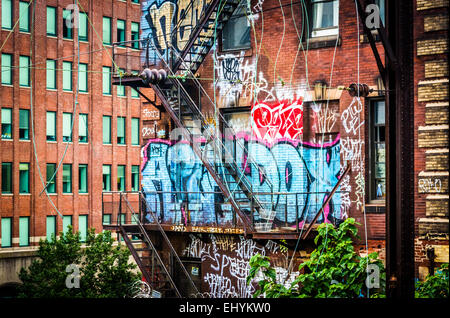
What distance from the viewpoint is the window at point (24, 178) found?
44.2m

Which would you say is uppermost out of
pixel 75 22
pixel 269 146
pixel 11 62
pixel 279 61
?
pixel 75 22

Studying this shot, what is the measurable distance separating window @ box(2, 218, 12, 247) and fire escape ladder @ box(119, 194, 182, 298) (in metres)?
25.6

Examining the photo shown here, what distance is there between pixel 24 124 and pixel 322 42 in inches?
1254

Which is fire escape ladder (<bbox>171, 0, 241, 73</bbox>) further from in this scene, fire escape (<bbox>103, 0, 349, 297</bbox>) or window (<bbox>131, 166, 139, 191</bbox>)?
window (<bbox>131, 166, 139, 191</bbox>)

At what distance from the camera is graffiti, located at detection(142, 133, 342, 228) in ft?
52.3

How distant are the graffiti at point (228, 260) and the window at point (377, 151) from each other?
8.44 feet

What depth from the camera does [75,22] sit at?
44969 millimetres

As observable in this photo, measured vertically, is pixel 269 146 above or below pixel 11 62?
below

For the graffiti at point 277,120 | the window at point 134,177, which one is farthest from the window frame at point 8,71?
the graffiti at point 277,120
